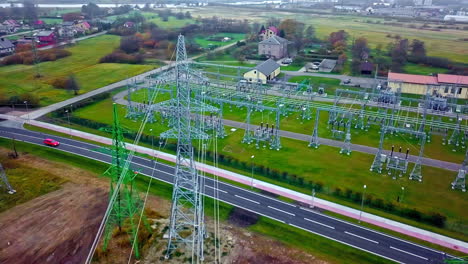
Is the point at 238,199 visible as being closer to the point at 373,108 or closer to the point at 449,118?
the point at 373,108

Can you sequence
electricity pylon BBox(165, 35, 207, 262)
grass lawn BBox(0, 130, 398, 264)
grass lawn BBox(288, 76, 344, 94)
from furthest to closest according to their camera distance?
1. grass lawn BBox(288, 76, 344, 94)
2. grass lawn BBox(0, 130, 398, 264)
3. electricity pylon BBox(165, 35, 207, 262)

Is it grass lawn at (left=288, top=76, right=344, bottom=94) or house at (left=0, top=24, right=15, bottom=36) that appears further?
house at (left=0, top=24, right=15, bottom=36)

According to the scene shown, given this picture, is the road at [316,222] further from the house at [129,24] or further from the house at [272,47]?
the house at [129,24]

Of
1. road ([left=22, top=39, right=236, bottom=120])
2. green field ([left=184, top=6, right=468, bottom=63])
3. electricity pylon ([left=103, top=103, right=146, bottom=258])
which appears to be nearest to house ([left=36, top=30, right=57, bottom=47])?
road ([left=22, top=39, right=236, bottom=120])

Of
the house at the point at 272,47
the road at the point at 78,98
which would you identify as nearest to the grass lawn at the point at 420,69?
the house at the point at 272,47

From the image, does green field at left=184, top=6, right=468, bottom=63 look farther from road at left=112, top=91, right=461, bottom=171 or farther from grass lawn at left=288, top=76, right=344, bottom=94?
road at left=112, top=91, right=461, bottom=171
